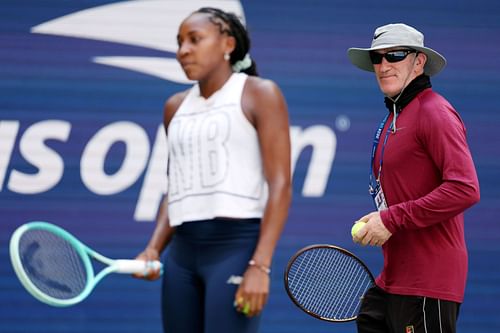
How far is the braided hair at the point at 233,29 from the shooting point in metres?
3.50

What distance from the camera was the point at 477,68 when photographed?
6.38m

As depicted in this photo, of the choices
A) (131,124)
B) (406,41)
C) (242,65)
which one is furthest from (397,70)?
(131,124)

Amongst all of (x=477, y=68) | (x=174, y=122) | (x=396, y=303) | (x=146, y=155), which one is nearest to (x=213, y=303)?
(x=174, y=122)

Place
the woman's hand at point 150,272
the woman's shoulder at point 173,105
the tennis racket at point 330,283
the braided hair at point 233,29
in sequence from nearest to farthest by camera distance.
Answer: the woman's hand at point 150,272, the braided hair at point 233,29, the woman's shoulder at point 173,105, the tennis racket at point 330,283

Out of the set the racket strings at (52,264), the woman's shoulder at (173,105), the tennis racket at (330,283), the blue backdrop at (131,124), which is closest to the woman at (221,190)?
the woman's shoulder at (173,105)

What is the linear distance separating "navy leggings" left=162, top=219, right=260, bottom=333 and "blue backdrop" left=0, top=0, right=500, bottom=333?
2.53 metres

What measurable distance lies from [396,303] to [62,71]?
9.35 feet

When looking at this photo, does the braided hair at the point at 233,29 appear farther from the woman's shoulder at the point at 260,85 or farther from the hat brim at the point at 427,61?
the hat brim at the point at 427,61

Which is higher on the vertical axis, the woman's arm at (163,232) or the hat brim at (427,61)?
the hat brim at (427,61)

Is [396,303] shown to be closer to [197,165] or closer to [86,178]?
[197,165]

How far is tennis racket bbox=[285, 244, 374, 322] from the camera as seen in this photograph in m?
4.32

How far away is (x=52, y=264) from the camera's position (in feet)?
10.9

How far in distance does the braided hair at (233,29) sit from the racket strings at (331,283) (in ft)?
3.77

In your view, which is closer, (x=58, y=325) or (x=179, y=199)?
(x=179, y=199)
